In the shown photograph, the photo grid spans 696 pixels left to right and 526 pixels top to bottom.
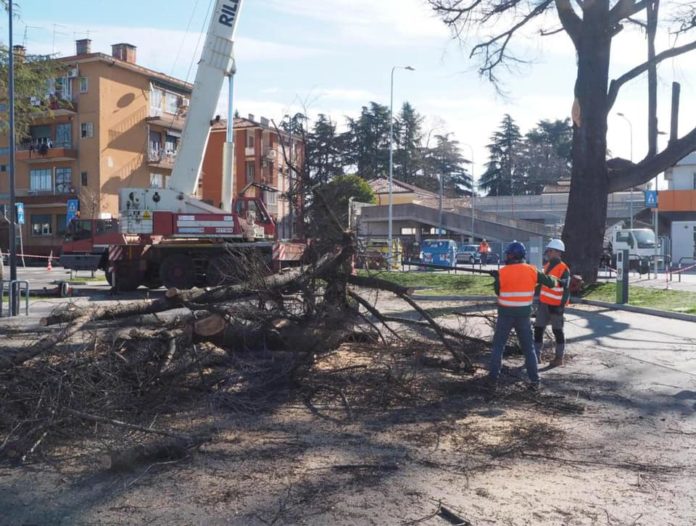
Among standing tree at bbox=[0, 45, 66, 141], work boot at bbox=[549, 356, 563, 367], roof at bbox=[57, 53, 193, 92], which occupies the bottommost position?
work boot at bbox=[549, 356, 563, 367]

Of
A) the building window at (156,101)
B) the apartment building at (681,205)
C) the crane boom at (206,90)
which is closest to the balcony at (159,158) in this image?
the building window at (156,101)

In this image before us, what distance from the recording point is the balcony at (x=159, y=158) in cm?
4969

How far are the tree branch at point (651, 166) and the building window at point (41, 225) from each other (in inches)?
1630

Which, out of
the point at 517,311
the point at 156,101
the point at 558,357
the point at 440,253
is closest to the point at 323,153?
the point at 517,311

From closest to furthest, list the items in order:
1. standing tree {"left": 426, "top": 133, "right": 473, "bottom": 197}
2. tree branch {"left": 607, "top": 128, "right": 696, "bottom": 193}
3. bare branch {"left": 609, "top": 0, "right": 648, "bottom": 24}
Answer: tree branch {"left": 607, "top": 128, "right": 696, "bottom": 193} → bare branch {"left": 609, "top": 0, "right": 648, "bottom": 24} → standing tree {"left": 426, "top": 133, "right": 473, "bottom": 197}

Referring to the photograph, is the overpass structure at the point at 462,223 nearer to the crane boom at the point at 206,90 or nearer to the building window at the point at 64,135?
the building window at the point at 64,135

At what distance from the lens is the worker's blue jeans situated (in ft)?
24.7

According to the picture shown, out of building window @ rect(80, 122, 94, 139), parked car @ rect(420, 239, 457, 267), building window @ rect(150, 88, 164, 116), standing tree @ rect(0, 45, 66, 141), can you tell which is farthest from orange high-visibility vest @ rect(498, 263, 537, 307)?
building window @ rect(150, 88, 164, 116)

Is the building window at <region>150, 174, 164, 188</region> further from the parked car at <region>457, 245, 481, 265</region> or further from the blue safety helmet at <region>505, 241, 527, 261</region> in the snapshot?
Answer: the blue safety helmet at <region>505, 241, 527, 261</region>

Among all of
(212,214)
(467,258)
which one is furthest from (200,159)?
(467,258)

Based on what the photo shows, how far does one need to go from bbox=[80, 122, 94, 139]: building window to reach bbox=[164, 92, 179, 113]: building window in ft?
20.1

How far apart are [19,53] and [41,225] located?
34.2m

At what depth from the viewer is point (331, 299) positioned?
26.5 ft

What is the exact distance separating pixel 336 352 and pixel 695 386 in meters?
4.16
